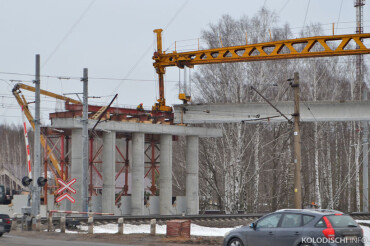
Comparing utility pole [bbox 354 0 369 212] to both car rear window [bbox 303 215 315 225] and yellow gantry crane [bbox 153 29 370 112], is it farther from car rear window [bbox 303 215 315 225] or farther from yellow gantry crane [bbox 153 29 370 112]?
car rear window [bbox 303 215 315 225]

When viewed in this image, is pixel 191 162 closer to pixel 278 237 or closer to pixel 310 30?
pixel 310 30

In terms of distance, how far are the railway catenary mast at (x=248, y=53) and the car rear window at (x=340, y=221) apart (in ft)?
93.3

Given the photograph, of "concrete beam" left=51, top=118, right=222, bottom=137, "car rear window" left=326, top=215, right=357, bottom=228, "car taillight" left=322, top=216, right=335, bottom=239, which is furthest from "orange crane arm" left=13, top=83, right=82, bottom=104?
"car taillight" left=322, top=216, right=335, bottom=239

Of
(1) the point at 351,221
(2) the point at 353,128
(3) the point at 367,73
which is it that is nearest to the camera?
(1) the point at 351,221

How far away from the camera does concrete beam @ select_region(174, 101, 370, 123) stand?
42.8 meters

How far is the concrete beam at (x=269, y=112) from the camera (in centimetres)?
4281

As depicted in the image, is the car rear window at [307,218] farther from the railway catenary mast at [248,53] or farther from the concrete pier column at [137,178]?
the concrete pier column at [137,178]

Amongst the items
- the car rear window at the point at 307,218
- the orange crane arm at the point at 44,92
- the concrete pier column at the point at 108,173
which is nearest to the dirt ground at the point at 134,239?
the car rear window at the point at 307,218

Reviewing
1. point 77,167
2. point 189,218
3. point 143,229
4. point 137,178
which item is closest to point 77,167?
point 77,167

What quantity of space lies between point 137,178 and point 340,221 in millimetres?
33199

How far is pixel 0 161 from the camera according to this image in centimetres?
10200

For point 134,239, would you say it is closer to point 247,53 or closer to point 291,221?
point 291,221


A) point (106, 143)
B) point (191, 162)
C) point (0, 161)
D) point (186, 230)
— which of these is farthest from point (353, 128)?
point (0, 161)

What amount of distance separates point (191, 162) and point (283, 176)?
346 inches
